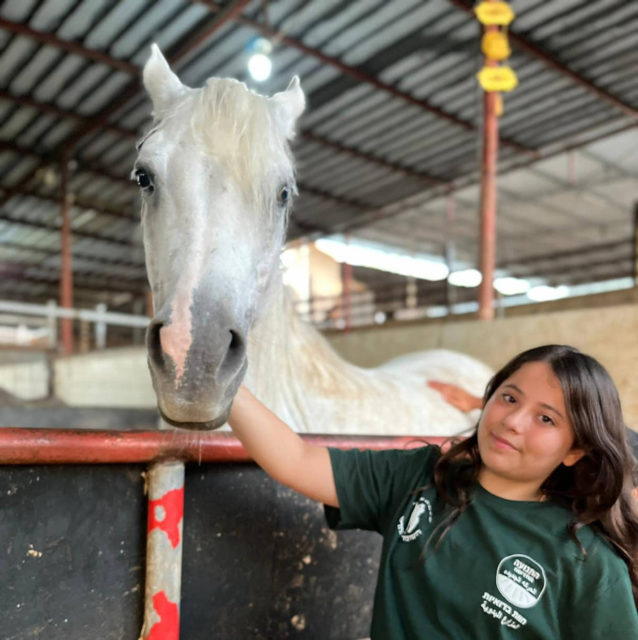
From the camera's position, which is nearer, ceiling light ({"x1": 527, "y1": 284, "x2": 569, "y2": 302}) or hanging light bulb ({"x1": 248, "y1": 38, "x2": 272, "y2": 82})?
hanging light bulb ({"x1": 248, "y1": 38, "x2": 272, "y2": 82})

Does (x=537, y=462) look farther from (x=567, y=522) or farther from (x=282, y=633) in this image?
(x=282, y=633)

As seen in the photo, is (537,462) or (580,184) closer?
(537,462)

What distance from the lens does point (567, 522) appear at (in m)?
0.92

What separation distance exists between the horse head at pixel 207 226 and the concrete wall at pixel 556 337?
2638mm

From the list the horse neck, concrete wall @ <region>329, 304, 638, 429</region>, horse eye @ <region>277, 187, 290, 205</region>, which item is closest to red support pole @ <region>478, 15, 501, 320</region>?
concrete wall @ <region>329, 304, 638, 429</region>

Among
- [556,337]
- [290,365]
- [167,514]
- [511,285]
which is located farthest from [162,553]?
[511,285]

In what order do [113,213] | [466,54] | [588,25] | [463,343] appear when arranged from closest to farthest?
[463,343] < [588,25] < [466,54] < [113,213]

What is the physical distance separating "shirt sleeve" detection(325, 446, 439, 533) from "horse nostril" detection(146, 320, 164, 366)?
1.29 ft

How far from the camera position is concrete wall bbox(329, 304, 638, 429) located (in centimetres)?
315

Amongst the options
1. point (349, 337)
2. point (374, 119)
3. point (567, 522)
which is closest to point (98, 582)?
point (567, 522)

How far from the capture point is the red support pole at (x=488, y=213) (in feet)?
13.9

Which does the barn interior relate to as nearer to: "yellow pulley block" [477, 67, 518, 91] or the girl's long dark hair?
the girl's long dark hair

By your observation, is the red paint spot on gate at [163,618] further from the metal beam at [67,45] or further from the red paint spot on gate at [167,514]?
the metal beam at [67,45]

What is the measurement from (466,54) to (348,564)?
628 cm
